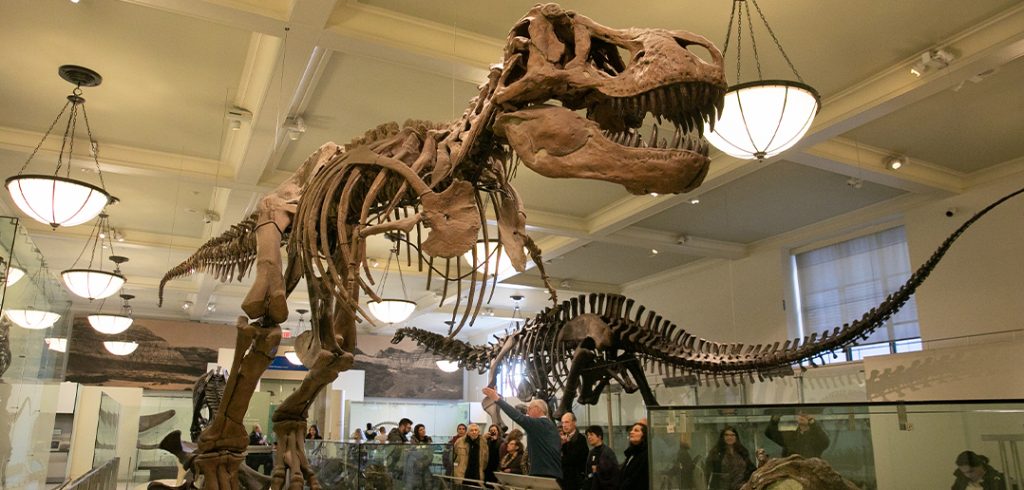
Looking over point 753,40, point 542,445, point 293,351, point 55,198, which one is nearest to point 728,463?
point 542,445

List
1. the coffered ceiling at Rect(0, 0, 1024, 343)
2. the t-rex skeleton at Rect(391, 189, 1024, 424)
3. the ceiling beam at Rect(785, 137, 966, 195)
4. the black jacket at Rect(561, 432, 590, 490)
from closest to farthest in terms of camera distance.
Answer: the coffered ceiling at Rect(0, 0, 1024, 343), the black jacket at Rect(561, 432, 590, 490), the t-rex skeleton at Rect(391, 189, 1024, 424), the ceiling beam at Rect(785, 137, 966, 195)

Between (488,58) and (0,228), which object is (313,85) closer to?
(488,58)

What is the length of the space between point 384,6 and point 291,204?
238 cm

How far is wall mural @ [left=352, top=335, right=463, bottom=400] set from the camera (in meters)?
21.3

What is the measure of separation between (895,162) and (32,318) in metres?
8.14

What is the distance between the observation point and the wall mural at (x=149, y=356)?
17922 mm

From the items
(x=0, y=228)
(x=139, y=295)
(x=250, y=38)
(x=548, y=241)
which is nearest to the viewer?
(x=0, y=228)

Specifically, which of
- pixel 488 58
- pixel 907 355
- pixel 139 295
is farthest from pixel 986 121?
pixel 139 295

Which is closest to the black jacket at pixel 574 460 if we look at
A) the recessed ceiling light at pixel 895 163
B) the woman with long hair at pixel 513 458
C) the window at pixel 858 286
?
the woman with long hair at pixel 513 458

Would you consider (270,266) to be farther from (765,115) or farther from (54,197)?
(765,115)

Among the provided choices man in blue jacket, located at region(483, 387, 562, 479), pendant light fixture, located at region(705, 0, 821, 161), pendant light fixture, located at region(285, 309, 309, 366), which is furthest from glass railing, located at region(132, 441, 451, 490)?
pendant light fixture, located at region(285, 309, 309, 366)

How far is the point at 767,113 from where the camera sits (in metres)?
4.82

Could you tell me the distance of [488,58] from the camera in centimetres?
608

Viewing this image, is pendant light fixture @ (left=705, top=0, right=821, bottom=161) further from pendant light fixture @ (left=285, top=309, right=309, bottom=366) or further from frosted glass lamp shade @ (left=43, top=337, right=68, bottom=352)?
pendant light fixture @ (left=285, top=309, right=309, bottom=366)
